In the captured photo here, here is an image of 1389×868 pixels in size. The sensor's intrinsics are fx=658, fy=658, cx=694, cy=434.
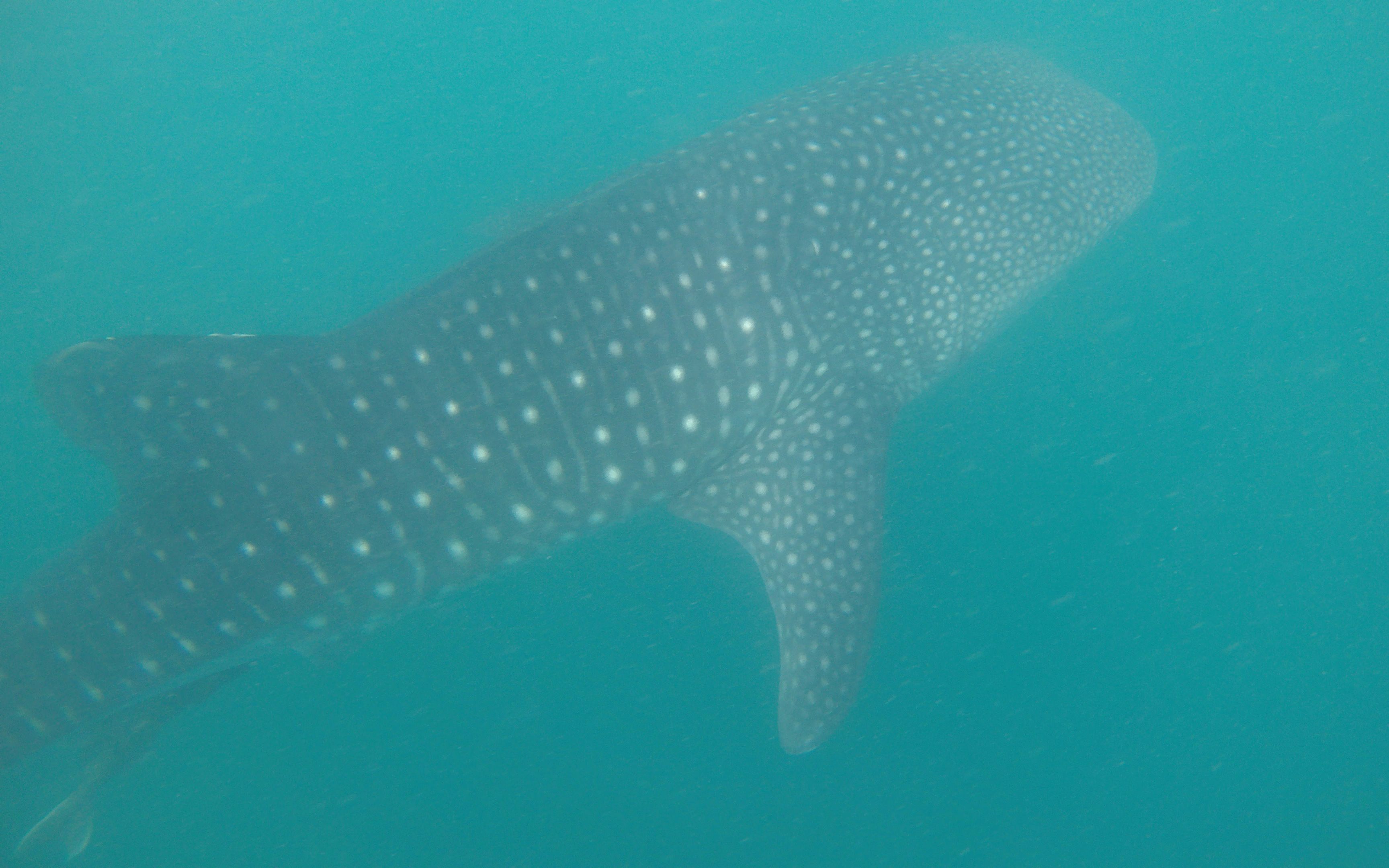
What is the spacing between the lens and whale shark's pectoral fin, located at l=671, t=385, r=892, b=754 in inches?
148

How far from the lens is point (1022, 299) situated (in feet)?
14.8

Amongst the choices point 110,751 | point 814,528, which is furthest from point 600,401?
point 110,751

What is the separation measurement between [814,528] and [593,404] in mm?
1521

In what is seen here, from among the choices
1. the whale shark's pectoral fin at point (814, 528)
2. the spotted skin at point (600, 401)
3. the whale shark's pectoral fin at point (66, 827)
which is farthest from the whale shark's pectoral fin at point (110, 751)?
the whale shark's pectoral fin at point (814, 528)

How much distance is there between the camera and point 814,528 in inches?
155

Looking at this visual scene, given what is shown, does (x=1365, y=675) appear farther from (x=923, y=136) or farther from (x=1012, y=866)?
(x=923, y=136)

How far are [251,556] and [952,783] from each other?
6505mm

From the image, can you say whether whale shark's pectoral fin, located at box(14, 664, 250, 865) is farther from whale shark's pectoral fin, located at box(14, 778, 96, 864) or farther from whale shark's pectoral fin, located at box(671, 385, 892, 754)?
whale shark's pectoral fin, located at box(671, 385, 892, 754)

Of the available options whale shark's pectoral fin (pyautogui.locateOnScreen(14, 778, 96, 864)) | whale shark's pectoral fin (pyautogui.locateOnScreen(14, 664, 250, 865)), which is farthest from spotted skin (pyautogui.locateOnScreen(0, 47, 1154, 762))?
whale shark's pectoral fin (pyautogui.locateOnScreen(14, 778, 96, 864))

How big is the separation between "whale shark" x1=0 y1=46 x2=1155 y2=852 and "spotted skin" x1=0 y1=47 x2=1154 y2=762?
14mm

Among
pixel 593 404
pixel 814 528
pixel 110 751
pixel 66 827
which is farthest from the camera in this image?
pixel 814 528

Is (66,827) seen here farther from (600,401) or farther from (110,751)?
(600,401)

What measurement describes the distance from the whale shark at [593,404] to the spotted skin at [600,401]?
14mm

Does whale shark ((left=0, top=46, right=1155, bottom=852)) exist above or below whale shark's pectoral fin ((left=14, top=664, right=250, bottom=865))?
above
